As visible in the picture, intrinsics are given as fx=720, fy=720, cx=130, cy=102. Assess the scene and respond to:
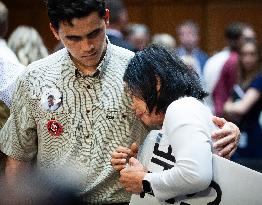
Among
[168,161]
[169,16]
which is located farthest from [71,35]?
[169,16]

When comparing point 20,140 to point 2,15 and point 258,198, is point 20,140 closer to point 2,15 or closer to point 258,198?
point 258,198

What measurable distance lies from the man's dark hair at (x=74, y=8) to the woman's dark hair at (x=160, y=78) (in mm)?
249

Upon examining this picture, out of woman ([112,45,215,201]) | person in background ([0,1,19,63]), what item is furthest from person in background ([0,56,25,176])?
woman ([112,45,215,201])

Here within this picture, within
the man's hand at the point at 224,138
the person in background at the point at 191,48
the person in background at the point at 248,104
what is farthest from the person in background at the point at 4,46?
A: the person in background at the point at 191,48

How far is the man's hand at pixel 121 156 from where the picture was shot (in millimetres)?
2590

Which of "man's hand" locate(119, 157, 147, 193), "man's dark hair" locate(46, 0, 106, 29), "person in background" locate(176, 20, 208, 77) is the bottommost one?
"person in background" locate(176, 20, 208, 77)

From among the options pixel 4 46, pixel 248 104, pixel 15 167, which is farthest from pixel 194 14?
pixel 15 167

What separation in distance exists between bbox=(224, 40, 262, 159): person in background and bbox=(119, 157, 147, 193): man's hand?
2.31 metres

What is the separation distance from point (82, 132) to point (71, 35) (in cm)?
37

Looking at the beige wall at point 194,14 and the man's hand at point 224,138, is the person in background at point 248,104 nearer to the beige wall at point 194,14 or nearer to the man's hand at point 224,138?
the man's hand at point 224,138

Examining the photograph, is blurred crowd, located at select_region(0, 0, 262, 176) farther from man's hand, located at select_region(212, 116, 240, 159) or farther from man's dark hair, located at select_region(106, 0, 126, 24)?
man's hand, located at select_region(212, 116, 240, 159)

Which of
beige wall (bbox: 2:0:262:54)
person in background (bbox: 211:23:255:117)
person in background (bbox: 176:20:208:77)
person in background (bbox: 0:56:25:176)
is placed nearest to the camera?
person in background (bbox: 0:56:25:176)

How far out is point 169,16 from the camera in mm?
11070

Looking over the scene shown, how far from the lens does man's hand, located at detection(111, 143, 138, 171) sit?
2590 mm
